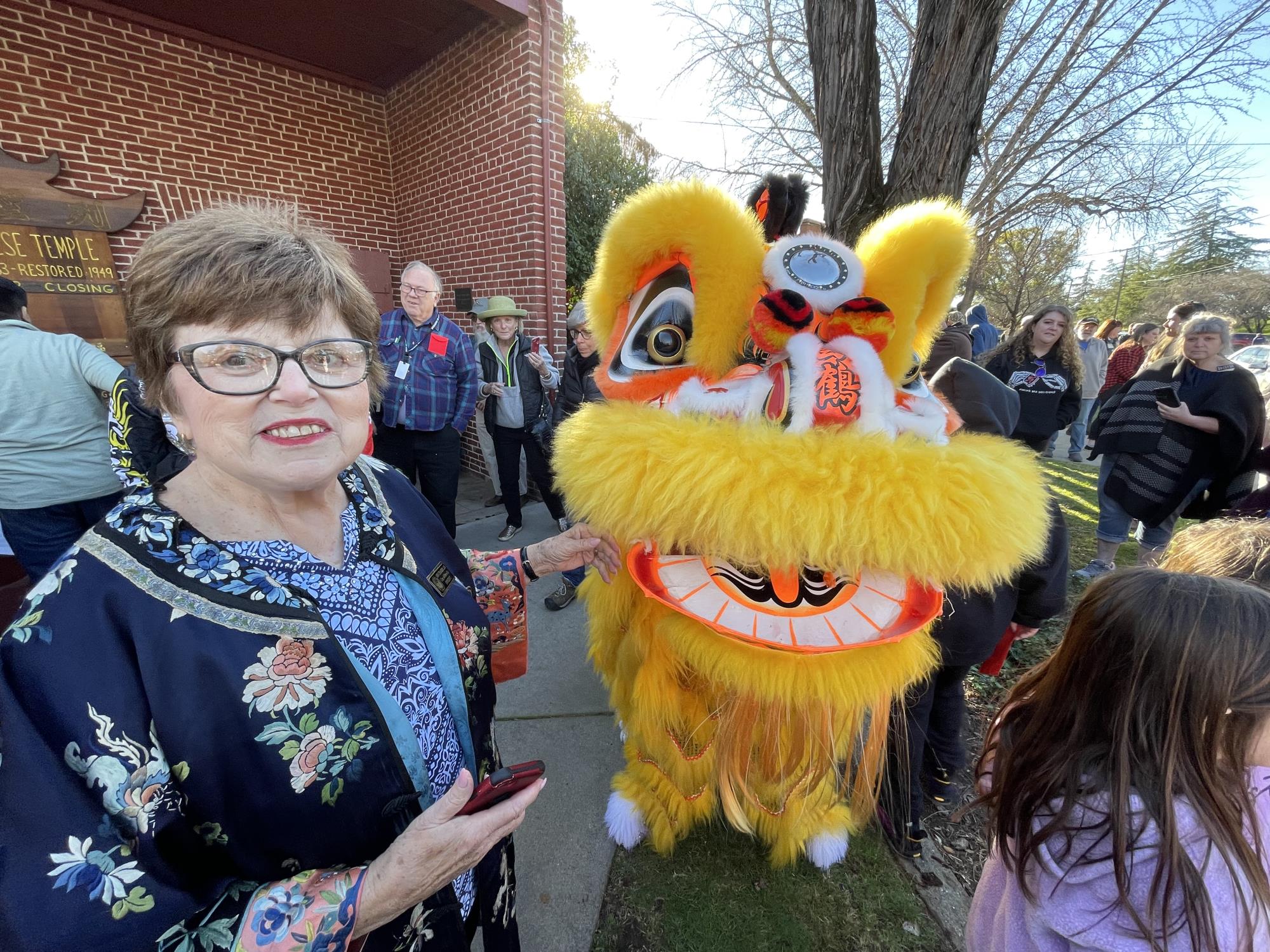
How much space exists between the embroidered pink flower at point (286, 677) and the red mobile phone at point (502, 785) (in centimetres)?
30

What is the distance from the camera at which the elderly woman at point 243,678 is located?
0.67 metres

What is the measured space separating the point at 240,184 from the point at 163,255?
532cm

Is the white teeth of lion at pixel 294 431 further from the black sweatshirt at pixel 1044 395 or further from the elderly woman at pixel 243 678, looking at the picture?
the black sweatshirt at pixel 1044 395

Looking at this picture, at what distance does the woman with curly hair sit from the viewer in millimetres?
4102

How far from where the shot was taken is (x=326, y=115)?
205 inches

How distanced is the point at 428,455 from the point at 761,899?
2.99 metres

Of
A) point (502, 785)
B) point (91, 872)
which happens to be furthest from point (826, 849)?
point (91, 872)

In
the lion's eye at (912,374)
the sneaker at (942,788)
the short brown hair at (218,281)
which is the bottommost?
the sneaker at (942,788)

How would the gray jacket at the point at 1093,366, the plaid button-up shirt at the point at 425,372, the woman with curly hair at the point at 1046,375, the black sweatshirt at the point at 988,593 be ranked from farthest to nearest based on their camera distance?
the gray jacket at the point at 1093,366 < the woman with curly hair at the point at 1046,375 < the plaid button-up shirt at the point at 425,372 < the black sweatshirt at the point at 988,593

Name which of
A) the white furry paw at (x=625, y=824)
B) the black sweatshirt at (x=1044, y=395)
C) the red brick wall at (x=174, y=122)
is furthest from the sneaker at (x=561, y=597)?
the red brick wall at (x=174, y=122)

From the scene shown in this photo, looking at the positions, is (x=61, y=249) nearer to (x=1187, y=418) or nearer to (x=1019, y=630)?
(x=1019, y=630)

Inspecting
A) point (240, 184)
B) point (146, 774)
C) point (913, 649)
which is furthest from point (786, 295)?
point (240, 184)

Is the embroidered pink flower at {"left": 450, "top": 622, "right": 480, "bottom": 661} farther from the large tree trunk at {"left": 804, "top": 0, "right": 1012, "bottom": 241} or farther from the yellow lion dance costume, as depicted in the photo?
the large tree trunk at {"left": 804, "top": 0, "right": 1012, "bottom": 241}

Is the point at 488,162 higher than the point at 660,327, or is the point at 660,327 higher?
the point at 488,162
